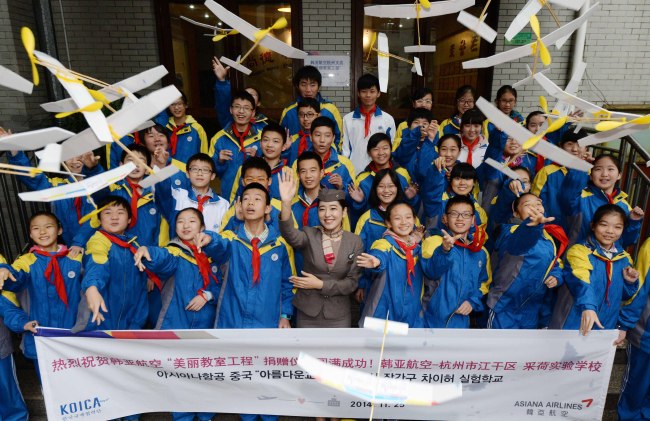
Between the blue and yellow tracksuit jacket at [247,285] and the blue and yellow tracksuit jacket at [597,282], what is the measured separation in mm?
1978

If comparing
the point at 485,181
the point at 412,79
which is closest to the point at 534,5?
the point at 485,181

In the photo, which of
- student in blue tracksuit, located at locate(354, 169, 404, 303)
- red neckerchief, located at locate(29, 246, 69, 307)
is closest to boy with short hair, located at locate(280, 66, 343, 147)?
student in blue tracksuit, located at locate(354, 169, 404, 303)

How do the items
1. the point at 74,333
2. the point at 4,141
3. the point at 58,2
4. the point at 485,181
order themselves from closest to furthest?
the point at 4,141
the point at 74,333
the point at 485,181
the point at 58,2

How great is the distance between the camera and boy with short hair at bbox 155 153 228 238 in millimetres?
3801

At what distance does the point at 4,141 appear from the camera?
1.92 m

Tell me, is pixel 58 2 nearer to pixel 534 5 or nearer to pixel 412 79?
pixel 412 79

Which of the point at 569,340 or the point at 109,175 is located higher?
the point at 109,175

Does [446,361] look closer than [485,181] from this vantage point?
Yes

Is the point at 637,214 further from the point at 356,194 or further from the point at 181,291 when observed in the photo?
the point at 181,291

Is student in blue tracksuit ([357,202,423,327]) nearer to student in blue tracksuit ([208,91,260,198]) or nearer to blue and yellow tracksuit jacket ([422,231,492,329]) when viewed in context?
blue and yellow tracksuit jacket ([422,231,492,329])

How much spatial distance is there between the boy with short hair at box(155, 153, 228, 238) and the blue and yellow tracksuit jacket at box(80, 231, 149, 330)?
576mm

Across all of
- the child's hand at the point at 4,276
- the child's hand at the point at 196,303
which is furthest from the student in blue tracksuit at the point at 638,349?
the child's hand at the point at 4,276

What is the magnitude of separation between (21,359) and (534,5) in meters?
4.51

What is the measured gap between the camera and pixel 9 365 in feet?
10.6
